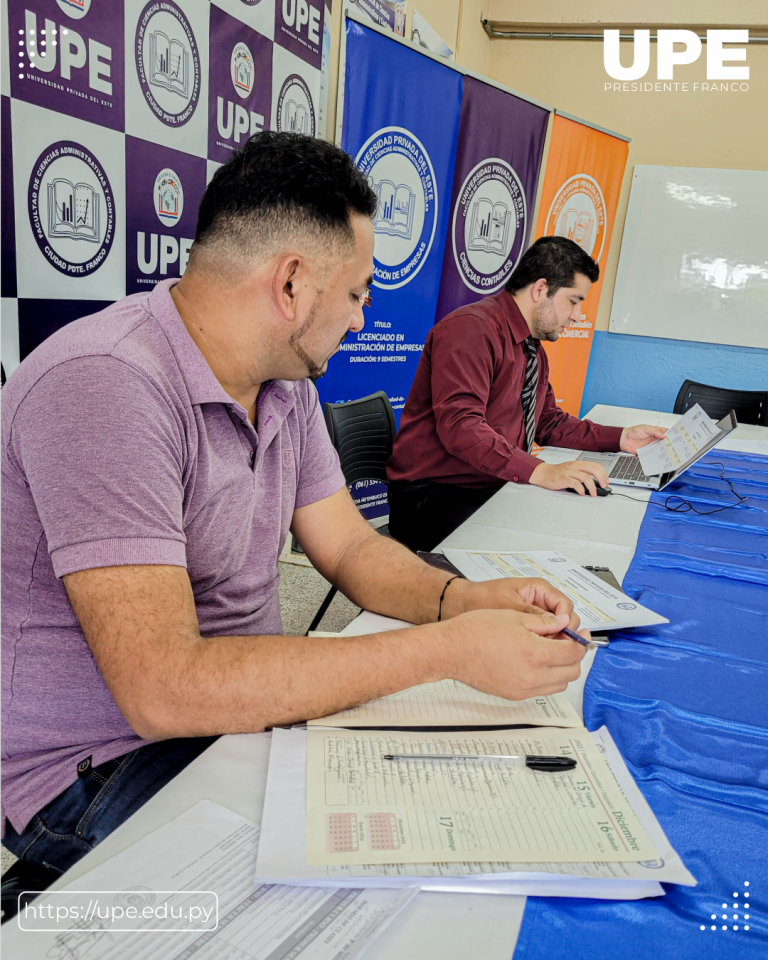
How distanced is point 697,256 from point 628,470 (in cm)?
328

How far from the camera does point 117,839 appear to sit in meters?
0.61

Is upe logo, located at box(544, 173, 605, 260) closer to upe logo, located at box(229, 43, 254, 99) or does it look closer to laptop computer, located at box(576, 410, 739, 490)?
laptop computer, located at box(576, 410, 739, 490)

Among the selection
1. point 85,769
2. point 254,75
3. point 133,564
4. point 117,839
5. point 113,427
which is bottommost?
point 85,769

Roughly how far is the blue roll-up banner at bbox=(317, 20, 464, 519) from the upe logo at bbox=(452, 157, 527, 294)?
0.62 feet

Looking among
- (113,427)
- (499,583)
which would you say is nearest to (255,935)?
(113,427)

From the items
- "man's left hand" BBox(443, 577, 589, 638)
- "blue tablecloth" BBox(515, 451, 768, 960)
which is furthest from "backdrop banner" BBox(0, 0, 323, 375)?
"blue tablecloth" BBox(515, 451, 768, 960)

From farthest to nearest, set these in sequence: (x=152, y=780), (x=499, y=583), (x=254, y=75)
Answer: (x=254, y=75)
(x=499, y=583)
(x=152, y=780)

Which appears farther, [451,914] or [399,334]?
[399,334]

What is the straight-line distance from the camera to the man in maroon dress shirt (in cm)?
217

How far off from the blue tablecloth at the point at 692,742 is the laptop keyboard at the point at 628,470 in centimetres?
47

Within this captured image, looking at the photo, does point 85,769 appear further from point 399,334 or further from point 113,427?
point 399,334

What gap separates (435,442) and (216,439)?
139 cm

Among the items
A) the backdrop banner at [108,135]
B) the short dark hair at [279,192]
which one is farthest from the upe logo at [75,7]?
the short dark hair at [279,192]

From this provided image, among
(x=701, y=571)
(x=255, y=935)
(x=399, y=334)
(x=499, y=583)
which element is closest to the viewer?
(x=255, y=935)
